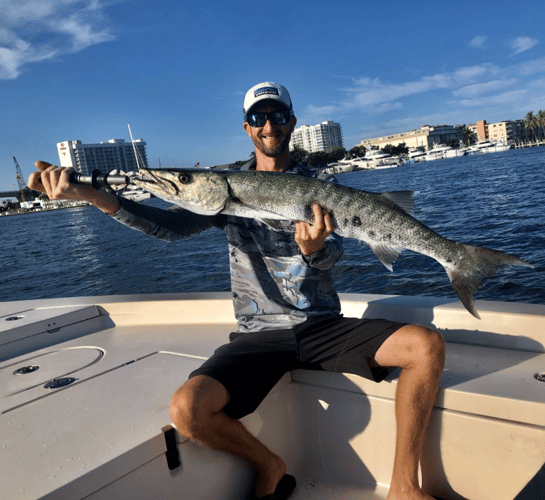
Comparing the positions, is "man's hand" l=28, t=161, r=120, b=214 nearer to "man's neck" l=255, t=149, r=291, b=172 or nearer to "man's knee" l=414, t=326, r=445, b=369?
"man's neck" l=255, t=149, r=291, b=172

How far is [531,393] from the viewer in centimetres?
228

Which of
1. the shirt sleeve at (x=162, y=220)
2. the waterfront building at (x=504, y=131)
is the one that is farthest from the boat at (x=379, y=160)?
the shirt sleeve at (x=162, y=220)

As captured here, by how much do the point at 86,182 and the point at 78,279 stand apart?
685 inches

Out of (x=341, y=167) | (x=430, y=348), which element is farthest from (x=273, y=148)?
(x=341, y=167)

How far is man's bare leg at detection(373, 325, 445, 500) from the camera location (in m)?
2.33

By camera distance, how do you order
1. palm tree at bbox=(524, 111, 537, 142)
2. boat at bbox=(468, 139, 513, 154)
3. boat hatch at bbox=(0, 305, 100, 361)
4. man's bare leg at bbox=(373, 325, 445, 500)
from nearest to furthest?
man's bare leg at bbox=(373, 325, 445, 500), boat hatch at bbox=(0, 305, 100, 361), boat at bbox=(468, 139, 513, 154), palm tree at bbox=(524, 111, 537, 142)

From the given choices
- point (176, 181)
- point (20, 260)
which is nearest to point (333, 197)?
point (176, 181)

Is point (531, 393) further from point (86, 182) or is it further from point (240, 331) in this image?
point (86, 182)

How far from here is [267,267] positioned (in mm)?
3006

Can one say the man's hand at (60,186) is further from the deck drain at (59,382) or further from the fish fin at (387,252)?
the fish fin at (387,252)

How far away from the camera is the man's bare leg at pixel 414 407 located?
233 cm

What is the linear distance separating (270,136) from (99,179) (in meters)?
1.33

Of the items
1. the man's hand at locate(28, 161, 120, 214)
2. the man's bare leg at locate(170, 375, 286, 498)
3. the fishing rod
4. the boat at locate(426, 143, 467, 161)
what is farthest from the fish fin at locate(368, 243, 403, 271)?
the boat at locate(426, 143, 467, 161)

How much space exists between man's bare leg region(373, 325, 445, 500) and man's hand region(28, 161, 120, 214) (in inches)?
75.9
